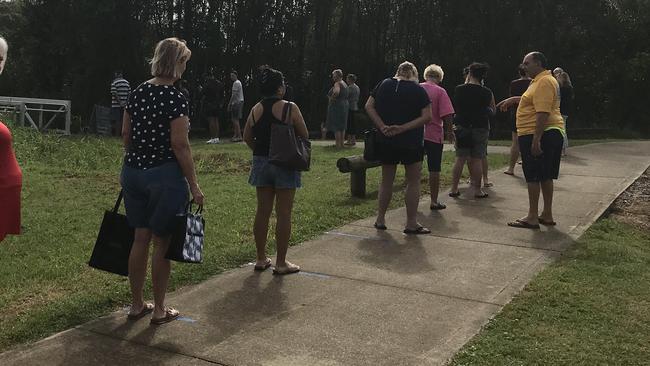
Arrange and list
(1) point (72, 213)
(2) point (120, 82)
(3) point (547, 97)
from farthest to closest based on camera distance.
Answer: (2) point (120, 82) < (1) point (72, 213) < (3) point (547, 97)

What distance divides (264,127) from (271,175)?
0.36m

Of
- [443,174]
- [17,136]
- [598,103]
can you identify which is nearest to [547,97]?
[443,174]

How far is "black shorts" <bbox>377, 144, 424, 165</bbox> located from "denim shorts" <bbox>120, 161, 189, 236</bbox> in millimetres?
2883

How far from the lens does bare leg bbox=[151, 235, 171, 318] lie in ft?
13.8

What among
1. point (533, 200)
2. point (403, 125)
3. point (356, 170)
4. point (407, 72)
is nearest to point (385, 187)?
point (403, 125)

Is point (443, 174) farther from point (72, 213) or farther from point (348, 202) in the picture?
point (72, 213)

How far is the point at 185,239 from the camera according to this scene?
161 inches

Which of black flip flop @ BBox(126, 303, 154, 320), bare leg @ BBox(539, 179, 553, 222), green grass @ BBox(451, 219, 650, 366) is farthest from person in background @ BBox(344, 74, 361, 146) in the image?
black flip flop @ BBox(126, 303, 154, 320)

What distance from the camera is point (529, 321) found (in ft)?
14.2

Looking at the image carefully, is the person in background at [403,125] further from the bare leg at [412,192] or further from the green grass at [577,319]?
the green grass at [577,319]

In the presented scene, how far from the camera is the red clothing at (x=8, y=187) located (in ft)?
10.00

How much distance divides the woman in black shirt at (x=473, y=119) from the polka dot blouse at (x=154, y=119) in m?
4.78

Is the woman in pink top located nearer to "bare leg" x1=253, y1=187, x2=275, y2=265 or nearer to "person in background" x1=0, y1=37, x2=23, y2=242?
"bare leg" x1=253, y1=187, x2=275, y2=265

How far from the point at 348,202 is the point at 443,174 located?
2.62 meters
